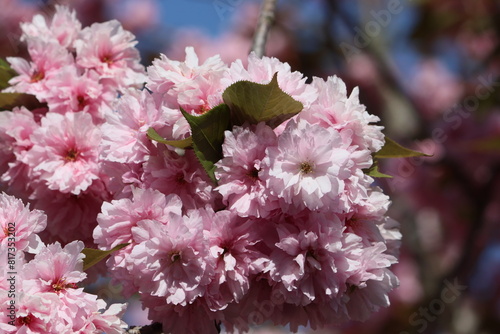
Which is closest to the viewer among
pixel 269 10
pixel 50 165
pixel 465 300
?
pixel 50 165

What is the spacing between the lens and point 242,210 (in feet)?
3.75

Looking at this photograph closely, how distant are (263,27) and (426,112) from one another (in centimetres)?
365

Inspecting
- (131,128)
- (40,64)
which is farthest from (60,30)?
(131,128)

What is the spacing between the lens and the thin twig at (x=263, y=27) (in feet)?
5.51

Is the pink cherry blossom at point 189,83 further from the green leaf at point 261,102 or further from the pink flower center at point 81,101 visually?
the pink flower center at point 81,101

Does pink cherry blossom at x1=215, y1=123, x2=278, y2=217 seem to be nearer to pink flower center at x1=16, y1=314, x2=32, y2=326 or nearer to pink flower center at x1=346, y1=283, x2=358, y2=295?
pink flower center at x1=346, y1=283, x2=358, y2=295

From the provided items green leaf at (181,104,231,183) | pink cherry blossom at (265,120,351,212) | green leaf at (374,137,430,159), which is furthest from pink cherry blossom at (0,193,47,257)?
green leaf at (374,137,430,159)

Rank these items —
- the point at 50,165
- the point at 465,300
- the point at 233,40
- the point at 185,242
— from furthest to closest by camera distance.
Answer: the point at 233,40 → the point at 465,300 → the point at 50,165 → the point at 185,242

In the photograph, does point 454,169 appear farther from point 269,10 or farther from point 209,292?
point 209,292

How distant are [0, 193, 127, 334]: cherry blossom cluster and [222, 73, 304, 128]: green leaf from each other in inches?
13.5

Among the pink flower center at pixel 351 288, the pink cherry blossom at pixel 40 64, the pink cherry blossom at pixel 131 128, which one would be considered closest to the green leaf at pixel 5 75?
the pink cherry blossom at pixel 40 64

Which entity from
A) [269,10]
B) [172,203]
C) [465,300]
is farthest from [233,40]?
[172,203]

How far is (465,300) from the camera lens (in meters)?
3.78

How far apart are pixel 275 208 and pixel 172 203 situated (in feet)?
0.56
